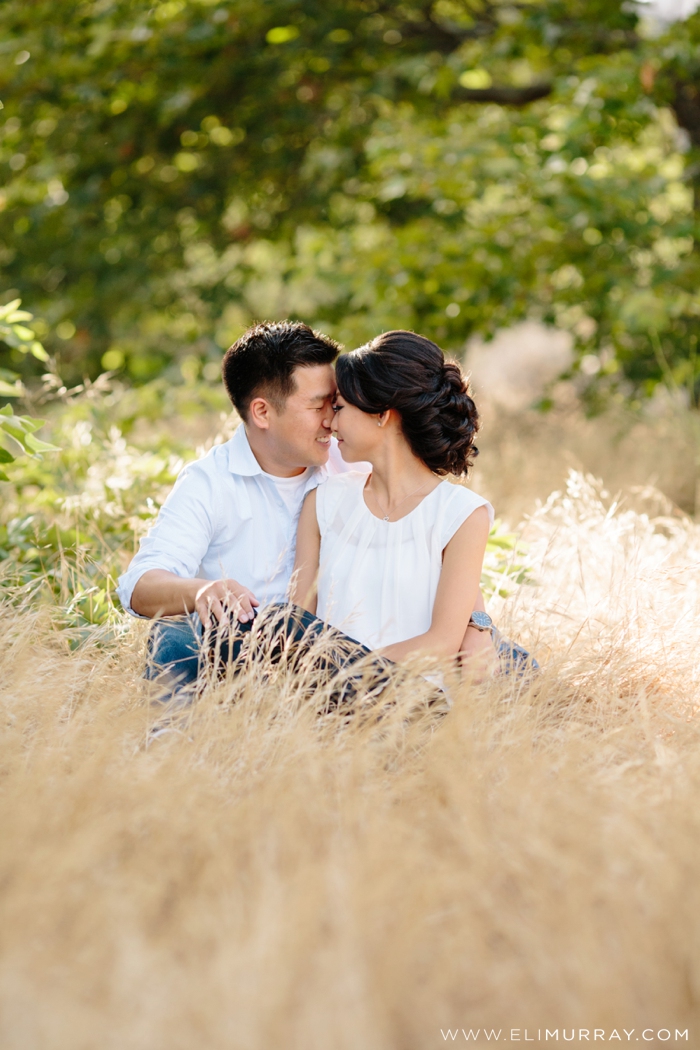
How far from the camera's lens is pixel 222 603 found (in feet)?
8.56

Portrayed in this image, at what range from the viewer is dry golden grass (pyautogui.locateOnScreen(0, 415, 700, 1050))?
1.42 meters

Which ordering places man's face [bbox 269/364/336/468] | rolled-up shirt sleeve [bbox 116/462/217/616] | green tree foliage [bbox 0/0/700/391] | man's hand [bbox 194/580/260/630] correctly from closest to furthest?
man's hand [bbox 194/580/260/630], rolled-up shirt sleeve [bbox 116/462/217/616], man's face [bbox 269/364/336/468], green tree foliage [bbox 0/0/700/391]

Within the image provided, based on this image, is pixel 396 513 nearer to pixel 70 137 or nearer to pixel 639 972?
pixel 639 972

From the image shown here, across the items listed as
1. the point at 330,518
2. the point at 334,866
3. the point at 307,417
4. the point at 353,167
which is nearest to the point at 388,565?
the point at 330,518

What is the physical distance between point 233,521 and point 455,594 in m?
0.80

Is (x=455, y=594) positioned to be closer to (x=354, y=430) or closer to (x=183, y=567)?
(x=354, y=430)

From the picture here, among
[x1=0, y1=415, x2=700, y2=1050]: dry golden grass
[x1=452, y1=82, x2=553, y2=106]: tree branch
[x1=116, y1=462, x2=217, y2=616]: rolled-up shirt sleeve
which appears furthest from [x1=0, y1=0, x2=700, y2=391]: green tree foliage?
[x1=0, y1=415, x2=700, y2=1050]: dry golden grass

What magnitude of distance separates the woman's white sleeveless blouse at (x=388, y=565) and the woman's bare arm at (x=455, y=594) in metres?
0.04

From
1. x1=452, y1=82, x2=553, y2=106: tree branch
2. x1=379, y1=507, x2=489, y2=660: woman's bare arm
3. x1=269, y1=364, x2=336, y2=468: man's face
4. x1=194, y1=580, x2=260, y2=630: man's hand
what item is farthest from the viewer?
x1=452, y1=82, x2=553, y2=106: tree branch

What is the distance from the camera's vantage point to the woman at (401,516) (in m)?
2.75

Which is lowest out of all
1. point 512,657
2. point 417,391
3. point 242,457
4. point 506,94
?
point 512,657

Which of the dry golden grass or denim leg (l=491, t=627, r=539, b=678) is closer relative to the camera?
the dry golden grass

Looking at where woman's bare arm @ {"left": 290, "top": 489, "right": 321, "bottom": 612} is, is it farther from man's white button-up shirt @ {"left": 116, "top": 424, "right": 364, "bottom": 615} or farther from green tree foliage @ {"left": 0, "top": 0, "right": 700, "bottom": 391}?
green tree foliage @ {"left": 0, "top": 0, "right": 700, "bottom": 391}

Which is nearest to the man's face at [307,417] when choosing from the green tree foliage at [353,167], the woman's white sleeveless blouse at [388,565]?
the woman's white sleeveless blouse at [388,565]
